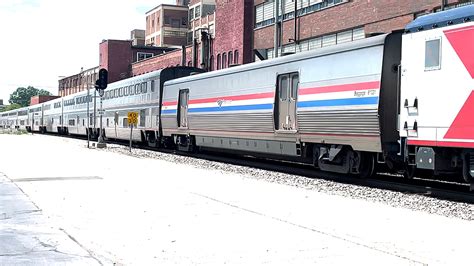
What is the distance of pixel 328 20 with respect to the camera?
36781 millimetres

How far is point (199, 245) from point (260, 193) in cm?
493

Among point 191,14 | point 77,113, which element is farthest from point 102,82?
point 191,14

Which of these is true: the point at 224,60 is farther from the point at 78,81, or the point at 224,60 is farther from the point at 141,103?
the point at 78,81

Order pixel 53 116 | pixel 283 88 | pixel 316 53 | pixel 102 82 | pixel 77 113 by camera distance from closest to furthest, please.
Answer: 1. pixel 316 53
2. pixel 283 88
3. pixel 102 82
4. pixel 77 113
5. pixel 53 116

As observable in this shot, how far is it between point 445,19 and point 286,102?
6359mm

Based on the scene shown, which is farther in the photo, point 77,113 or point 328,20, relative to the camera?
point 77,113

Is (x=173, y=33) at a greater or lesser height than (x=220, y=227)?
greater

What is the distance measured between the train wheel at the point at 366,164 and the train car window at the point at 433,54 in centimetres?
331

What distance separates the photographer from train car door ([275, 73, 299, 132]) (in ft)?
53.8

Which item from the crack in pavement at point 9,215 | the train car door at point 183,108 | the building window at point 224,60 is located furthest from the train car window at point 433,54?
the building window at point 224,60

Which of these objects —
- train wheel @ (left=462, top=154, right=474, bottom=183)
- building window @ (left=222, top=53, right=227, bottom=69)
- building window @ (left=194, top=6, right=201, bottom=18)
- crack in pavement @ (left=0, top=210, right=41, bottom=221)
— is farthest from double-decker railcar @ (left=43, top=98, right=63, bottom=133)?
train wheel @ (left=462, top=154, right=474, bottom=183)

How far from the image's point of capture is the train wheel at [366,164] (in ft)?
46.5

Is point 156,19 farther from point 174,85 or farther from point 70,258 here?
point 70,258

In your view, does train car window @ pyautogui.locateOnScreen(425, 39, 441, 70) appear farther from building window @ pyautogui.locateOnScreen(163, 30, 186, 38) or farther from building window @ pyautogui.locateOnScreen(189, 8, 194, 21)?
building window @ pyautogui.locateOnScreen(163, 30, 186, 38)
